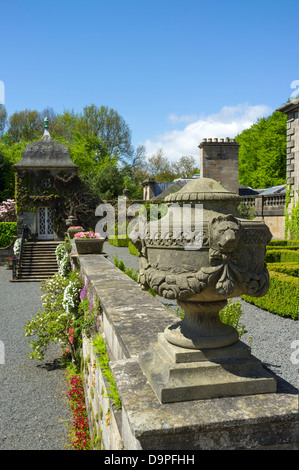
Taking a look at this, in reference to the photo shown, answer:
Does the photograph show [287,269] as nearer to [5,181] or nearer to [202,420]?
[202,420]

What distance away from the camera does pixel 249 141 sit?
38.1 meters

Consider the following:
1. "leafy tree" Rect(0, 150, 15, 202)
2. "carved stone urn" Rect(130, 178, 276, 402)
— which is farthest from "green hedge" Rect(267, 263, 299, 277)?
"leafy tree" Rect(0, 150, 15, 202)

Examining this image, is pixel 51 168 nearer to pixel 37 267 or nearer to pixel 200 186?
pixel 37 267

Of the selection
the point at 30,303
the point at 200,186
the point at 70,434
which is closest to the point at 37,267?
the point at 30,303

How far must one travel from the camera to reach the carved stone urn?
188 centimetres

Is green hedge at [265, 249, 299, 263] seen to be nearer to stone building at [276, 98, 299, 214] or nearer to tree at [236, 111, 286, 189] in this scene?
stone building at [276, 98, 299, 214]

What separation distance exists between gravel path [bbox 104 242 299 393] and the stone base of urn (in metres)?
2.91

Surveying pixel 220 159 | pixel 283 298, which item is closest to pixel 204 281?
pixel 283 298

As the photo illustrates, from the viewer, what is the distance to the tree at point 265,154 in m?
32.5

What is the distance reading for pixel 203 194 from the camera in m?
2.02

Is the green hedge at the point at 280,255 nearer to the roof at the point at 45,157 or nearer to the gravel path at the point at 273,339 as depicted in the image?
the gravel path at the point at 273,339
